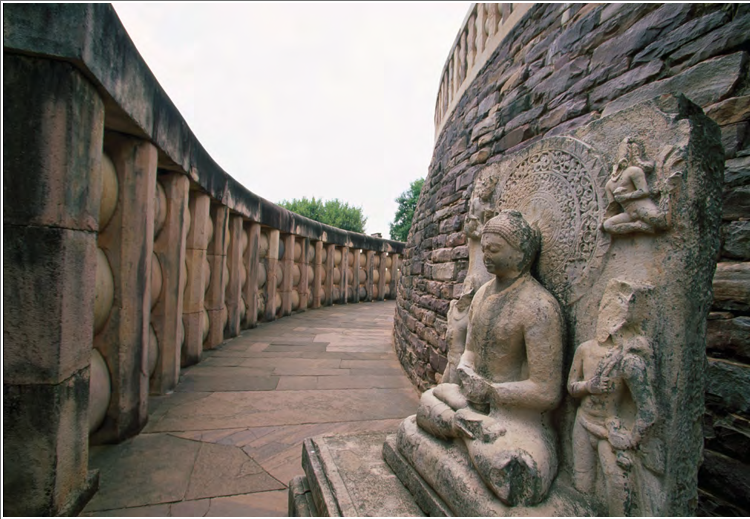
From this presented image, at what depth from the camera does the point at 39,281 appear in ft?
5.94

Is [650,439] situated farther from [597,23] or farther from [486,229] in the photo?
[597,23]

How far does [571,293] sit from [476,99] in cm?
375

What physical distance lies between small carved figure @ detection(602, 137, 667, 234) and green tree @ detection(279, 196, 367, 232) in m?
27.1

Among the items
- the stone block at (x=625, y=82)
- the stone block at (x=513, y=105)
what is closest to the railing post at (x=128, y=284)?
the stone block at (x=513, y=105)

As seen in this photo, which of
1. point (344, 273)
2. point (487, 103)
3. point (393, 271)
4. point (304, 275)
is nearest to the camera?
point (487, 103)

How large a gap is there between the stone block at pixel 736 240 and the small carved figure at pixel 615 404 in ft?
3.52

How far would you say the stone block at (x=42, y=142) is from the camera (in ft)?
5.85

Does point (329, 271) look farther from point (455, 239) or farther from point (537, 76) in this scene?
point (537, 76)

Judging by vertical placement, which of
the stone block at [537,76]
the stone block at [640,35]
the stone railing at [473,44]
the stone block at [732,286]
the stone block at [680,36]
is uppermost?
the stone railing at [473,44]

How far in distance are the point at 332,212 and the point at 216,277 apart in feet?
76.7

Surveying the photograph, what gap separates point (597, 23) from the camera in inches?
119

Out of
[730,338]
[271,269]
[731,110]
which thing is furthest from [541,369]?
[271,269]

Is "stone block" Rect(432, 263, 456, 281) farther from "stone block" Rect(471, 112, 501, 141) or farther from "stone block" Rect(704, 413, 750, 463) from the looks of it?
"stone block" Rect(704, 413, 750, 463)

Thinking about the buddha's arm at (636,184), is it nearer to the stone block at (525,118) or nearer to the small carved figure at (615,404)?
the small carved figure at (615,404)
